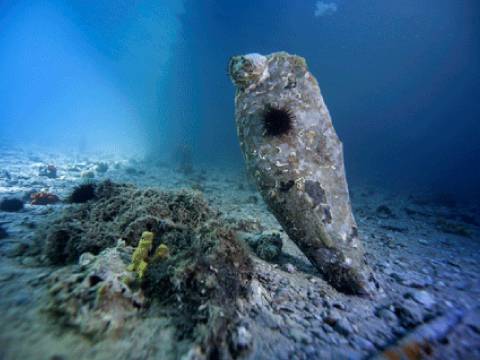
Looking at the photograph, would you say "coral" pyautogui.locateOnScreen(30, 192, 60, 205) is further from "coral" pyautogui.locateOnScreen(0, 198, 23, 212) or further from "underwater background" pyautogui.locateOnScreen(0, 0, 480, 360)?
"coral" pyautogui.locateOnScreen(0, 198, 23, 212)

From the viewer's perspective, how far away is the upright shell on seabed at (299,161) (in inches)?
135

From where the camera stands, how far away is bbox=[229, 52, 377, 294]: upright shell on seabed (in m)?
3.43

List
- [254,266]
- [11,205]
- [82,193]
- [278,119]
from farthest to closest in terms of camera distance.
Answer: [11,205] < [82,193] < [278,119] < [254,266]

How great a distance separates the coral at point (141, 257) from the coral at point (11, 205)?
5573 millimetres

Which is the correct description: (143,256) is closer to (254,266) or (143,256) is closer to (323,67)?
(254,266)

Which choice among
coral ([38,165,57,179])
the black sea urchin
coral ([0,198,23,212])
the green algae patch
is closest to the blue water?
coral ([38,165,57,179])

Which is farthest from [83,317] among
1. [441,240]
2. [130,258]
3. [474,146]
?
[474,146]

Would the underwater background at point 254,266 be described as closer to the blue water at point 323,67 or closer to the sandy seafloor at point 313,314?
the sandy seafloor at point 313,314

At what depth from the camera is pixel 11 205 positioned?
5.87 metres

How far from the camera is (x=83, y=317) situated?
1.99 metres

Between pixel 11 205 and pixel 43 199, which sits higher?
pixel 43 199

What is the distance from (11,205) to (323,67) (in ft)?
186

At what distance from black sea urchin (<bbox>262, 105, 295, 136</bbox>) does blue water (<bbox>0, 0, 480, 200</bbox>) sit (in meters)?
23.6

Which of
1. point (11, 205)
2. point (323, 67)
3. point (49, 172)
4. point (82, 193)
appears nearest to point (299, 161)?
point (82, 193)
